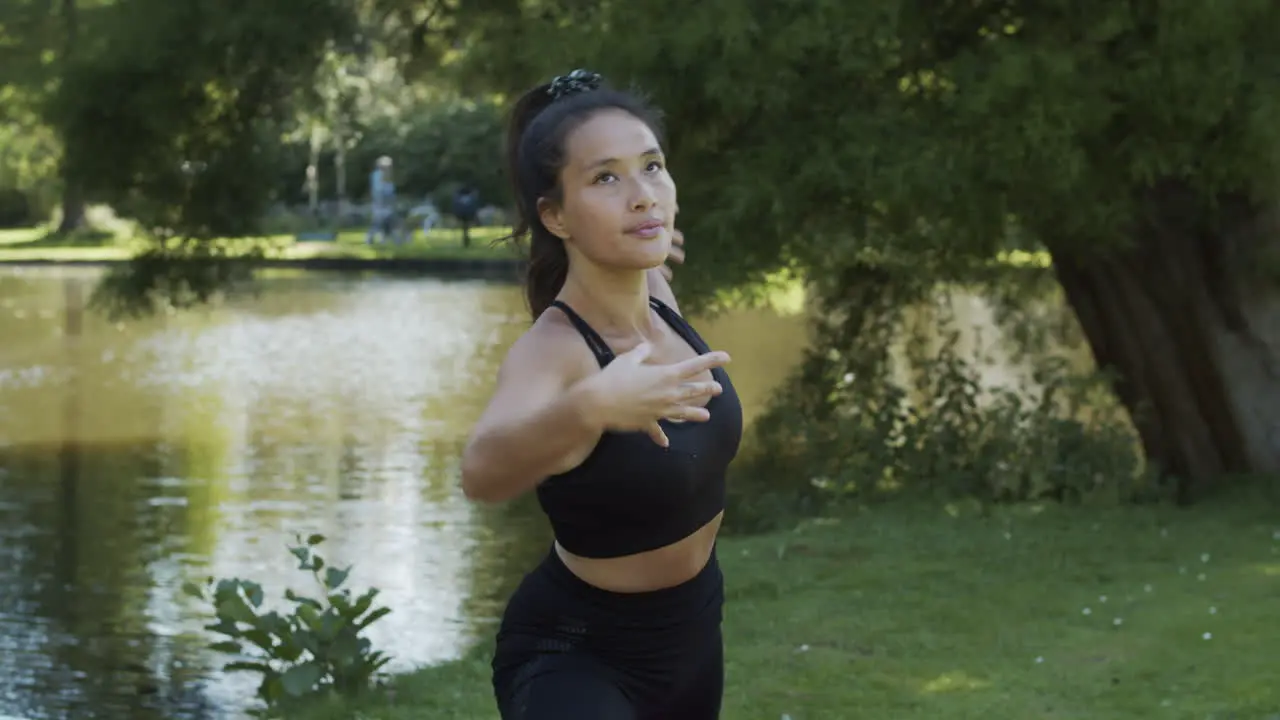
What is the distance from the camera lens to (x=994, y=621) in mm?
7445

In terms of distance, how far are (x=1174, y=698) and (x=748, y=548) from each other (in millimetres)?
3516

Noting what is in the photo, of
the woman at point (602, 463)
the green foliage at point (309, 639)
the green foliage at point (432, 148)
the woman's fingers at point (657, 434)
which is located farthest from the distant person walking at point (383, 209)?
the woman's fingers at point (657, 434)

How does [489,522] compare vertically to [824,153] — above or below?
below

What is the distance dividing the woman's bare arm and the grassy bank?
3.33 m

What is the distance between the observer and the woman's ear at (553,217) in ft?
10.1

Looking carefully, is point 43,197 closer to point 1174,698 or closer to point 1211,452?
point 1211,452

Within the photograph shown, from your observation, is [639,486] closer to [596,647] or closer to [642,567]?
[642,567]

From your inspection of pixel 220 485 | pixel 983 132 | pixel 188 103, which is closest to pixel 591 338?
pixel 983 132

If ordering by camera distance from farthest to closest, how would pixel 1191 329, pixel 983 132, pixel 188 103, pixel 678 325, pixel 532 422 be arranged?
1. pixel 188 103
2. pixel 1191 329
3. pixel 983 132
4. pixel 678 325
5. pixel 532 422

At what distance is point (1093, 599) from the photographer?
7.79 m

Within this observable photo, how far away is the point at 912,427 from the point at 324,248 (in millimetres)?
32545

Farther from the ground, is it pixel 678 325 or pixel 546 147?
pixel 546 147

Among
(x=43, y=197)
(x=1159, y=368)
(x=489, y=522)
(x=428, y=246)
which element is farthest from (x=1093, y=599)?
(x=43, y=197)

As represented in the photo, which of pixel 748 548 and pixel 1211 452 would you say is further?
pixel 1211 452
